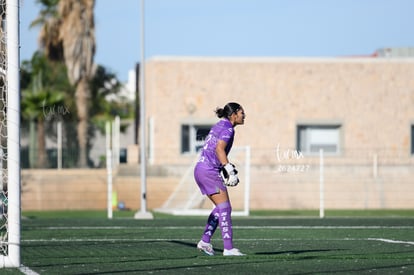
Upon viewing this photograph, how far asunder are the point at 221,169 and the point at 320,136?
3026cm

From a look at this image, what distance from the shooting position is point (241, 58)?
43875 mm

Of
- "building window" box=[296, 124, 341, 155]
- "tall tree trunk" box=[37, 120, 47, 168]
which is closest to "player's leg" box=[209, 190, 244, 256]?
"tall tree trunk" box=[37, 120, 47, 168]

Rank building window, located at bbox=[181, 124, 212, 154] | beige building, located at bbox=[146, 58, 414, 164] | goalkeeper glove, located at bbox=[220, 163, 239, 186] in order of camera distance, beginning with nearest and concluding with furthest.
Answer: goalkeeper glove, located at bbox=[220, 163, 239, 186] < building window, located at bbox=[181, 124, 212, 154] < beige building, located at bbox=[146, 58, 414, 164]

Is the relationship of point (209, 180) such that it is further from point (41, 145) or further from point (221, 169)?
point (41, 145)

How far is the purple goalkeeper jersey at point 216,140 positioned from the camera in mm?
14109

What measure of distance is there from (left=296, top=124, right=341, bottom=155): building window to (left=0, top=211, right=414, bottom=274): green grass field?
21.7m

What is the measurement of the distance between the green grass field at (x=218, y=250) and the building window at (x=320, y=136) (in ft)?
71.2

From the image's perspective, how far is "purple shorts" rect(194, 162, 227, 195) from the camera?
14211mm

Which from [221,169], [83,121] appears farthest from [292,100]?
[221,169]

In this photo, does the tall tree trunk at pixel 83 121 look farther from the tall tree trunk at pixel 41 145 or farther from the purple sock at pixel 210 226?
the purple sock at pixel 210 226

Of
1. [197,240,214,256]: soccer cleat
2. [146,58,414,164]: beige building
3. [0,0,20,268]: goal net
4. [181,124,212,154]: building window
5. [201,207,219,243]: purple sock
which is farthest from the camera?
[146,58,414,164]: beige building

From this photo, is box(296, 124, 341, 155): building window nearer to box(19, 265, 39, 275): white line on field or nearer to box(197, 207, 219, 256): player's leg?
box(197, 207, 219, 256): player's leg

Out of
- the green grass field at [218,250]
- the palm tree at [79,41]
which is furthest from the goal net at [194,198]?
the palm tree at [79,41]

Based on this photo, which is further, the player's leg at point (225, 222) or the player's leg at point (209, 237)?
the player's leg at point (209, 237)
